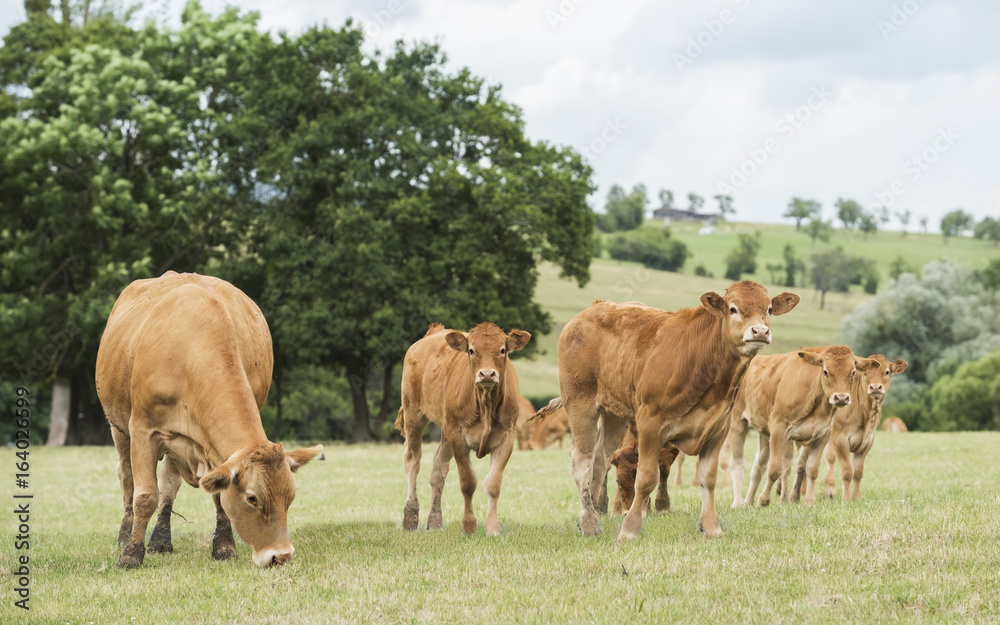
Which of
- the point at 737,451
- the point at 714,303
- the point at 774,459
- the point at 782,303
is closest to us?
the point at 714,303

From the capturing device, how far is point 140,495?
901cm

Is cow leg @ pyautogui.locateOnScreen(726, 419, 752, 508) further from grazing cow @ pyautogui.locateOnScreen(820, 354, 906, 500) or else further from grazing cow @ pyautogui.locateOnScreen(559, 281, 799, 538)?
grazing cow @ pyautogui.locateOnScreen(559, 281, 799, 538)

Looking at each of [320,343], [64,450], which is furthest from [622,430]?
[64,450]

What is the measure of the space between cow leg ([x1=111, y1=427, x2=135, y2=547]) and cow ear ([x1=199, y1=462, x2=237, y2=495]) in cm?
302

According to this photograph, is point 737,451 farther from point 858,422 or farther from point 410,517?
point 410,517

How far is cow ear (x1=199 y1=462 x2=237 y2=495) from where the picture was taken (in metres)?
7.89

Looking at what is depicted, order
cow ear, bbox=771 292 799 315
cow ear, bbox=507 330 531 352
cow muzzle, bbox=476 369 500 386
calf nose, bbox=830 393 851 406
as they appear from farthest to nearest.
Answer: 1. calf nose, bbox=830 393 851 406
2. cow ear, bbox=507 330 531 352
3. cow muzzle, bbox=476 369 500 386
4. cow ear, bbox=771 292 799 315

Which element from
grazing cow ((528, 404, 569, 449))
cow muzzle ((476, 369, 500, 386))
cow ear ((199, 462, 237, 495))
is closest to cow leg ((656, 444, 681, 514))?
cow muzzle ((476, 369, 500, 386))

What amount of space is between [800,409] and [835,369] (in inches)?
31.6

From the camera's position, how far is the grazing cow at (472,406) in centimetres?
1051

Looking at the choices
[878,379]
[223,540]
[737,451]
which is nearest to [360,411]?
[737,451]

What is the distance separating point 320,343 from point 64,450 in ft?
31.9

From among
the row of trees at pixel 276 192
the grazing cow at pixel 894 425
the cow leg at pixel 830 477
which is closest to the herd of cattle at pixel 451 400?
the cow leg at pixel 830 477

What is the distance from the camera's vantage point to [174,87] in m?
34.7
